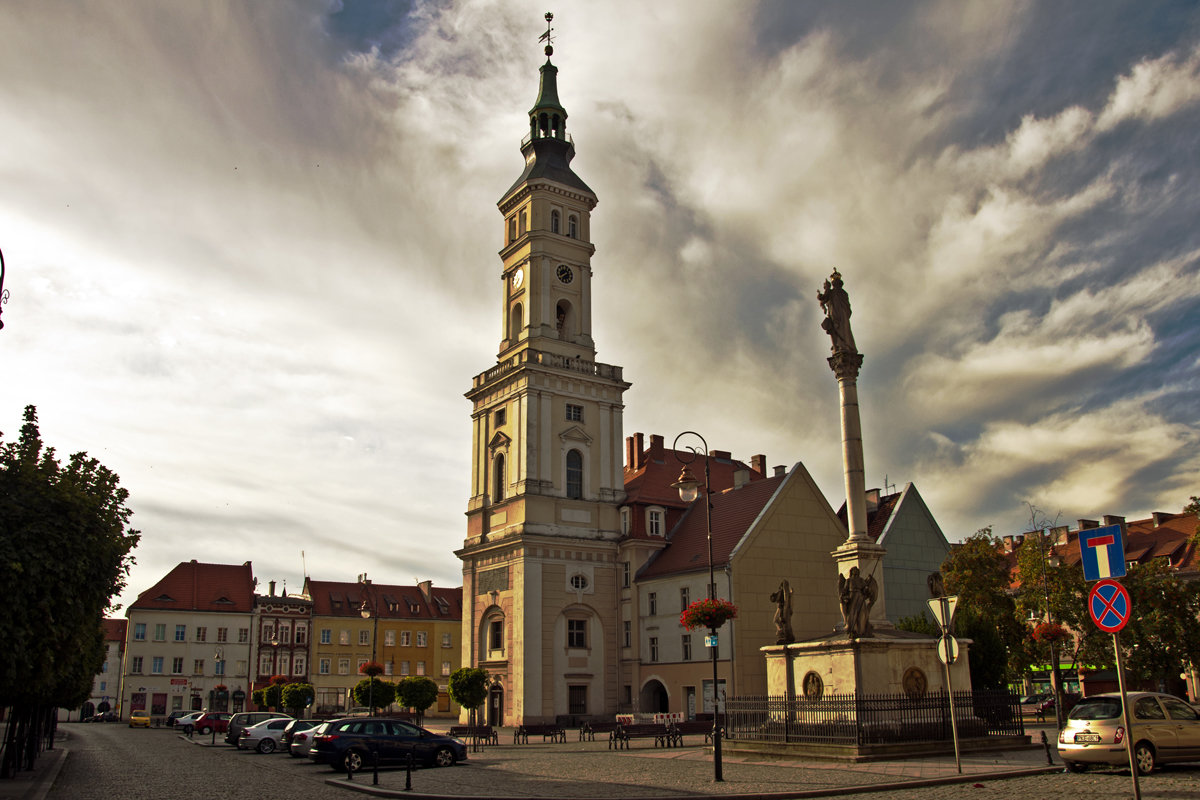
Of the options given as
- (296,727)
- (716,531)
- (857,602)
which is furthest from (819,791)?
(716,531)

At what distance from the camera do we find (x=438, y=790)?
19828 millimetres

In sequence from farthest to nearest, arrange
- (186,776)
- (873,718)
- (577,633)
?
(577,633) < (186,776) < (873,718)

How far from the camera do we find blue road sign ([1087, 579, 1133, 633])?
13.1m

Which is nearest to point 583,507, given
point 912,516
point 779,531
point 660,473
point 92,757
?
point 660,473

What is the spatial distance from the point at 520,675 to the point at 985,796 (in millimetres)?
34607

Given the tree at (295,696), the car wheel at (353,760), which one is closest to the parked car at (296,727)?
the car wheel at (353,760)

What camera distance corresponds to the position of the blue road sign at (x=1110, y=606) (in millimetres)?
13117

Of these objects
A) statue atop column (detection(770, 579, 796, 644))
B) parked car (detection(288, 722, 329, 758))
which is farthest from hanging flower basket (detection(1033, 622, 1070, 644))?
parked car (detection(288, 722, 329, 758))

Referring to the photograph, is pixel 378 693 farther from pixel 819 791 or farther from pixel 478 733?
pixel 819 791

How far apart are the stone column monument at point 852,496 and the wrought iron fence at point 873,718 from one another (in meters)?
1.90

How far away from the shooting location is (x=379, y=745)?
2625cm

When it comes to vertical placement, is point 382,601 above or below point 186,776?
above

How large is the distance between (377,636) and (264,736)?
4992cm

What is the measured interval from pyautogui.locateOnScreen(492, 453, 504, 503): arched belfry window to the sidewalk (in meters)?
26.6
